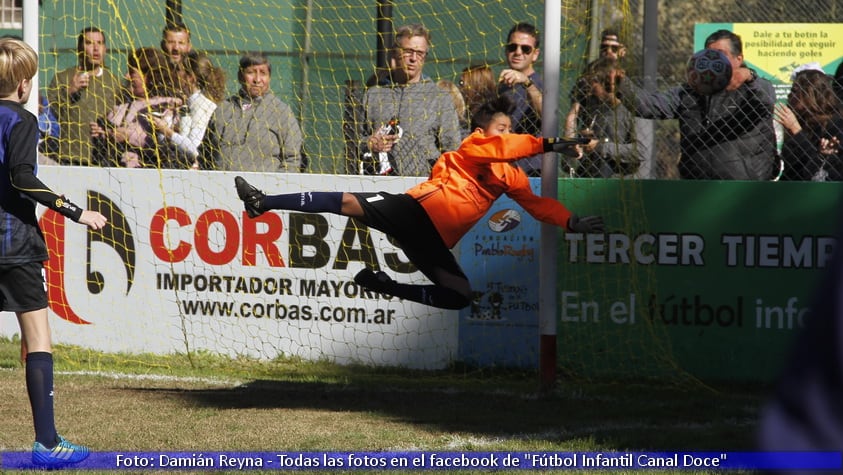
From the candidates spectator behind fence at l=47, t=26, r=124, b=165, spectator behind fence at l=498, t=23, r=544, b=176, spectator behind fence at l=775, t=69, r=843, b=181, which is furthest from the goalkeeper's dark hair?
spectator behind fence at l=47, t=26, r=124, b=165

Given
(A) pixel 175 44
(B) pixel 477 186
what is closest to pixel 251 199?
(B) pixel 477 186

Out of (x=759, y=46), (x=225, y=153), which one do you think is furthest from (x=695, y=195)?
(x=759, y=46)

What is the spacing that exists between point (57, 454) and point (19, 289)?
0.79m

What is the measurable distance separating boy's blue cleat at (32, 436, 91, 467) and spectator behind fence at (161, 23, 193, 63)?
4720mm

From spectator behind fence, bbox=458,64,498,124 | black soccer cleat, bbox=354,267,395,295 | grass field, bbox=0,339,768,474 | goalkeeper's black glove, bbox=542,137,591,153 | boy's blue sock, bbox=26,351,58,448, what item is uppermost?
spectator behind fence, bbox=458,64,498,124

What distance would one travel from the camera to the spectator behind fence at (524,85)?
8.49 meters

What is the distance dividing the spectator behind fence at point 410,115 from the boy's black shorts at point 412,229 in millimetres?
1816

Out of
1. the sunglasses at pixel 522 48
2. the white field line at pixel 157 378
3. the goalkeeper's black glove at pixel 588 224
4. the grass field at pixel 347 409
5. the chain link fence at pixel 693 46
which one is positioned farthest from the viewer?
the sunglasses at pixel 522 48

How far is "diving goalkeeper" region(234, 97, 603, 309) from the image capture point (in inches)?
272

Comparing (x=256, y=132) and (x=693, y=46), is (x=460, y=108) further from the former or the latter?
(x=693, y=46)

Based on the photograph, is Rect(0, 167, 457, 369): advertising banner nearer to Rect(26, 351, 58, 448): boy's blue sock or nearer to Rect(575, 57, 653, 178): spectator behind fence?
Rect(575, 57, 653, 178): spectator behind fence

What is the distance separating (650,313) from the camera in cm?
820

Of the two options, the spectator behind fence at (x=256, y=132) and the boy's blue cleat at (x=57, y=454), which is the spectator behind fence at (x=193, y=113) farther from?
the boy's blue cleat at (x=57, y=454)

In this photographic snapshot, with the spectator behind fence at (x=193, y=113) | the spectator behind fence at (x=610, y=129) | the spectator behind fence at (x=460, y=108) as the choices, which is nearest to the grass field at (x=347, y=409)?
the spectator behind fence at (x=610, y=129)
